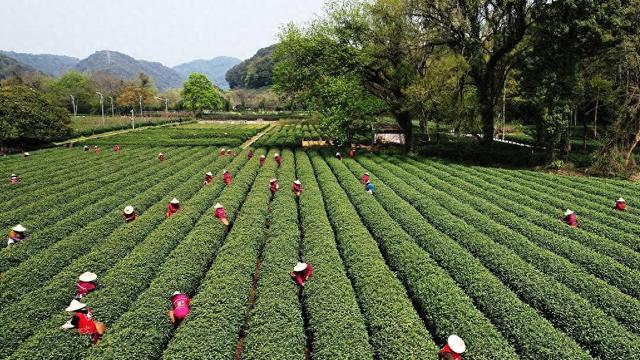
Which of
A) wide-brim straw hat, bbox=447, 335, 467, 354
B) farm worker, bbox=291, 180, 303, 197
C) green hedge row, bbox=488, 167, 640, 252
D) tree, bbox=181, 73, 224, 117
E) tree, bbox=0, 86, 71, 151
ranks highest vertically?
tree, bbox=181, 73, 224, 117

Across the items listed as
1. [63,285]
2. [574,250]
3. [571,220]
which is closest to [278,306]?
[63,285]

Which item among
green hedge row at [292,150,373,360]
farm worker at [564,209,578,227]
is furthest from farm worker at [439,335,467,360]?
farm worker at [564,209,578,227]

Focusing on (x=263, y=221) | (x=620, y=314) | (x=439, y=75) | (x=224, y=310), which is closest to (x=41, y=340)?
(x=224, y=310)

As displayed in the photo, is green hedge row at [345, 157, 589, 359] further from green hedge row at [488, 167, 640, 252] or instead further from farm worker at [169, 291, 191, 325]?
green hedge row at [488, 167, 640, 252]

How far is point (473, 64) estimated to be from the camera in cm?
3212

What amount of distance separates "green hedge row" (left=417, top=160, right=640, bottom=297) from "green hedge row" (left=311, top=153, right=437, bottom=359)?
6092mm

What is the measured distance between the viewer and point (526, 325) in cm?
859

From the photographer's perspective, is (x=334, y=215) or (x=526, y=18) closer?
(x=334, y=215)

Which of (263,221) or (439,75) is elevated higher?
(439,75)

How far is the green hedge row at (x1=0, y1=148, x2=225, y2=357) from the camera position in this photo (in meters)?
8.75

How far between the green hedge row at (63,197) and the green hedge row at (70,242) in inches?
→ 40.8

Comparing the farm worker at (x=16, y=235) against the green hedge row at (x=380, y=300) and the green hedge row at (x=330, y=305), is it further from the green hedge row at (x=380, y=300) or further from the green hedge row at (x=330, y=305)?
the green hedge row at (x=380, y=300)

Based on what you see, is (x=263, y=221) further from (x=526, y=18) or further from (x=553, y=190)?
(x=526, y=18)

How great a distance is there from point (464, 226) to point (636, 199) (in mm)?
11694
